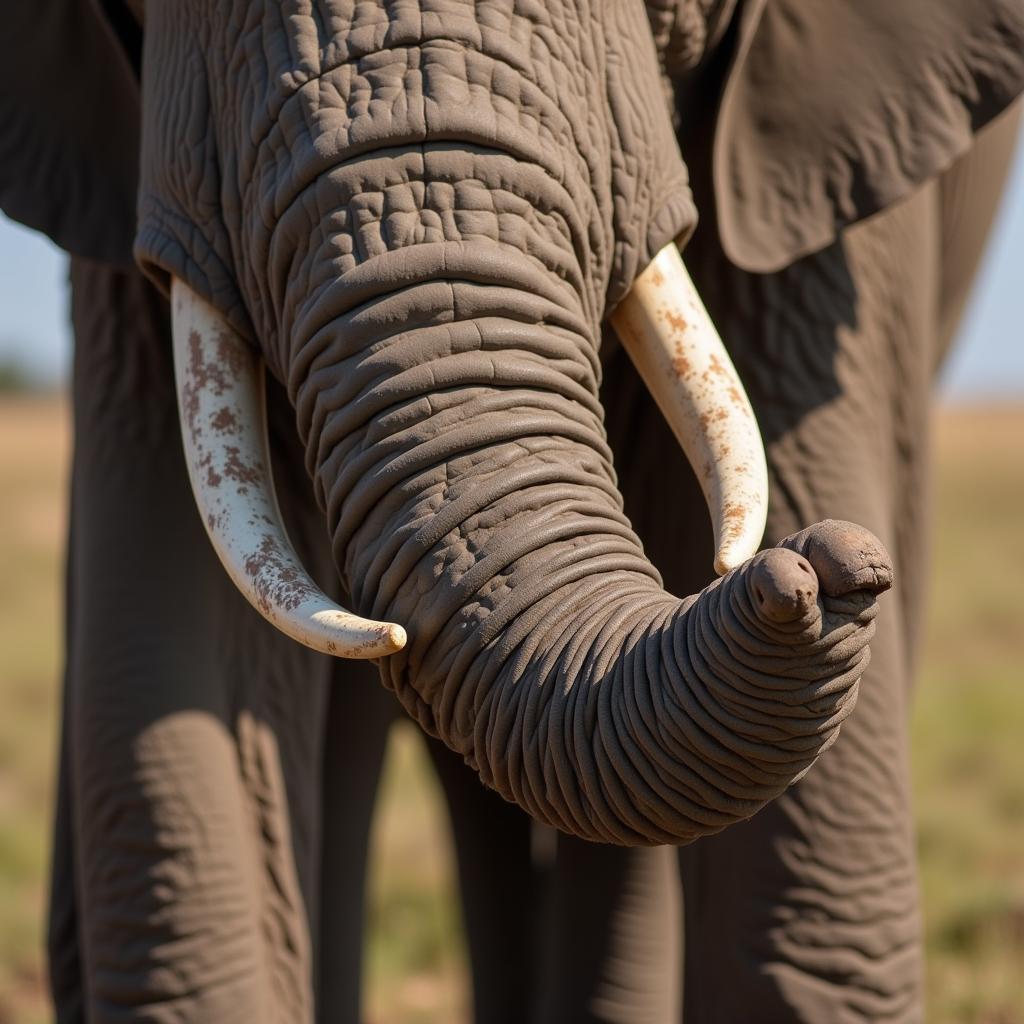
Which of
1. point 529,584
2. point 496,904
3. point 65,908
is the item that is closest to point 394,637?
point 529,584

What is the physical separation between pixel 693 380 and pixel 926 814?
379 cm

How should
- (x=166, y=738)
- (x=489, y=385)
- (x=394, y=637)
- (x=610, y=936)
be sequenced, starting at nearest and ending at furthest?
(x=394, y=637)
(x=489, y=385)
(x=166, y=738)
(x=610, y=936)

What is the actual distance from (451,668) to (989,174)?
2136mm

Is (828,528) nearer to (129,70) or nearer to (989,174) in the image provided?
(129,70)

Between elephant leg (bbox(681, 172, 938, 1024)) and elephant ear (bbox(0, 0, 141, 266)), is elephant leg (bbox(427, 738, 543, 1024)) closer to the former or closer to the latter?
elephant leg (bbox(681, 172, 938, 1024))

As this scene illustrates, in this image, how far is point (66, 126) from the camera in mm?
2570

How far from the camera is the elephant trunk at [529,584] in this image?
1702mm

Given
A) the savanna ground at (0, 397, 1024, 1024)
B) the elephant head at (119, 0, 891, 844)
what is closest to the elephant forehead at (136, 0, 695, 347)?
the elephant head at (119, 0, 891, 844)

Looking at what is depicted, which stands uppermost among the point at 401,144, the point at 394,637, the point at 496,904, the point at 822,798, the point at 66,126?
the point at 66,126

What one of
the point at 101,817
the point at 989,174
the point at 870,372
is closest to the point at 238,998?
the point at 101,817

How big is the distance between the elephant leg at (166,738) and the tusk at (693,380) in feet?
2.28

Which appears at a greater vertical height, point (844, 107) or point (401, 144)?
point (844, 107)

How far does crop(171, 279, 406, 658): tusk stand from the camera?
6.42 feet

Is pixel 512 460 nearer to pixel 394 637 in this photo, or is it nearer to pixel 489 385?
pixel 489 385
